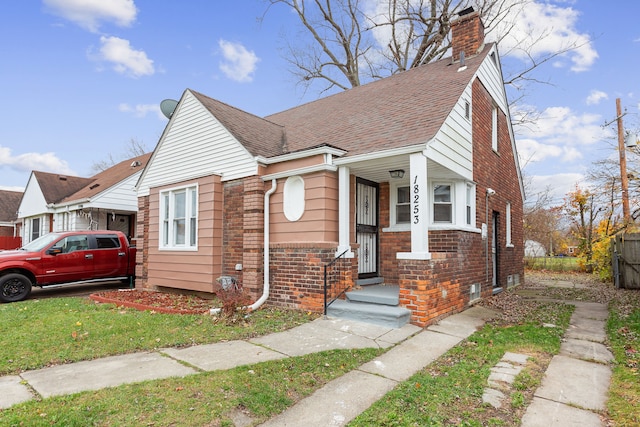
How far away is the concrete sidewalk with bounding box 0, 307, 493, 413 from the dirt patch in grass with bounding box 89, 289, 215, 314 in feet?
8.22

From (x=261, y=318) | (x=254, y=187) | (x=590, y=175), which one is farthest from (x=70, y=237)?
(x=590, y=175)

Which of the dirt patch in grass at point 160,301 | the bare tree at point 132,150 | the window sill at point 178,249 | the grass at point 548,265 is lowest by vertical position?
the grass at point 548,265

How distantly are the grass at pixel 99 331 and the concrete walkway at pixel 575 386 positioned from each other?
3.72 metres

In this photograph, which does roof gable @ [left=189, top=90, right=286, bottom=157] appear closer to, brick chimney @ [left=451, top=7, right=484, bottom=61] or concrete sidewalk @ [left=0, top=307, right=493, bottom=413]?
concrete sidewalk @ [left=0, top=307, right=493, bottom=413]

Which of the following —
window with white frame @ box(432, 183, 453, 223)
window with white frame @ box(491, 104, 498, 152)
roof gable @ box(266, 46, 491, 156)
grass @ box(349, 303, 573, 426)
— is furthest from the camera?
window with white frame @ box(491, 104, 498, 152)

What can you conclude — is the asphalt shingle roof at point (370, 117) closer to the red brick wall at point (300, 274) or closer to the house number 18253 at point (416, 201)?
the house number 18253 at point (416, 201)

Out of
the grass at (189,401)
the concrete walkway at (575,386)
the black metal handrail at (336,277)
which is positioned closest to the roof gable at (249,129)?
the black metal handrail at (336,277)

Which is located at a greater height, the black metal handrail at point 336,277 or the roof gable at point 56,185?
the roof gable at point 56,185

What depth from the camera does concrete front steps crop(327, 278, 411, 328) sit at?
601 cm

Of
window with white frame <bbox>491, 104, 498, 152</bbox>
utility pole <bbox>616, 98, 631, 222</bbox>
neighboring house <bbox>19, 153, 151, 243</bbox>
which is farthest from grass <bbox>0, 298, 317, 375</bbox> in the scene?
utility pole <bbox>616, 98, 631, 222</bbox>

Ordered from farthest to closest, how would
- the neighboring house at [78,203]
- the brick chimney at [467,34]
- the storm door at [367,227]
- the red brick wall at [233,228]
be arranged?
the neighboring house at [78,203], the brick chimney at [467,34], the red brick wall at [233,228], the storm door at [367,227]

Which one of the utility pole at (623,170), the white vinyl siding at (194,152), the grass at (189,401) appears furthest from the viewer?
the utility pole at (623,170)

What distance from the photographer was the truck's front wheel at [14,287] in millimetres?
9008

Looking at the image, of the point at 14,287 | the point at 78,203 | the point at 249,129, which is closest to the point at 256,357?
the point at 249,129
